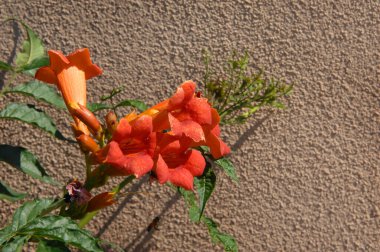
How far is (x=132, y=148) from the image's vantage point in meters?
1.35

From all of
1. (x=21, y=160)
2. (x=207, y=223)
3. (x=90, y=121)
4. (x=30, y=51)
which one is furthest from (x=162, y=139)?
(x=30, y=51)

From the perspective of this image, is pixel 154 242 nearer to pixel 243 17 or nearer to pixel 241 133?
pixel 241 133

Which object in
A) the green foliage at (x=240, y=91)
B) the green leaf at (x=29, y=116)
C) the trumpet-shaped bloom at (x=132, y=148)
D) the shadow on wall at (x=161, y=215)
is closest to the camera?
the trumpet-shaped bloom at (x=132, y=148)

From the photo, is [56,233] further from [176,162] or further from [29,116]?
[29,116]

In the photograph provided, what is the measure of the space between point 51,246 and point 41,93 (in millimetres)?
690

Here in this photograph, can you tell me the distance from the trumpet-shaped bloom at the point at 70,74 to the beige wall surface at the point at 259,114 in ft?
2.10

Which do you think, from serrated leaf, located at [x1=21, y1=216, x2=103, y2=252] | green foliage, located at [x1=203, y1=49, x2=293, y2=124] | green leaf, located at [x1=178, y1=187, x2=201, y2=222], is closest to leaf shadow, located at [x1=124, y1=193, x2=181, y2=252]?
green foliage, located at [x1=203, y1=49, x2=293, y2=124]

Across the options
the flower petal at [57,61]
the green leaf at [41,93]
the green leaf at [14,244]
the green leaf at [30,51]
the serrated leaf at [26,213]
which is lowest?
the serrated leaf at [26,213]

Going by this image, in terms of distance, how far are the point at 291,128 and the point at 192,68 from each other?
1.71 feet

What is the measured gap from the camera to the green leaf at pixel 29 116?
180cm

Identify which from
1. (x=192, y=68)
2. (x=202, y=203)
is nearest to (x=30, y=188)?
(x=192, y=68)

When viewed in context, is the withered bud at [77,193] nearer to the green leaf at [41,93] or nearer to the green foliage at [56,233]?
the green foliage at [56,233]

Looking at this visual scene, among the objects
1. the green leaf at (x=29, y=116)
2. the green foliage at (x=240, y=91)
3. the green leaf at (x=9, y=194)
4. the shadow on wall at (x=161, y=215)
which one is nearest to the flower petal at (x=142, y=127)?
the green leaf at (x=29, y=116)

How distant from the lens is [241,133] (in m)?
2.37
